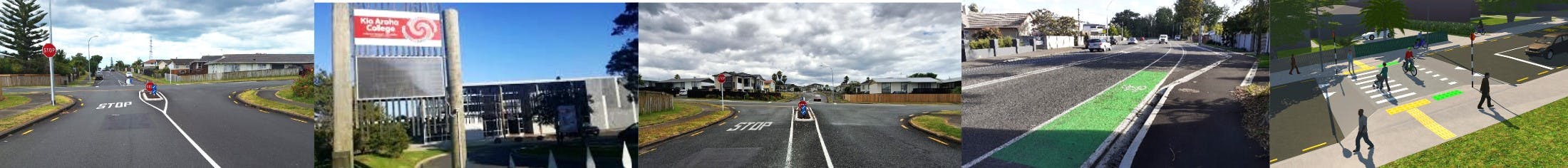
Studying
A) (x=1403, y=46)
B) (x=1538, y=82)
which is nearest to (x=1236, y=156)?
(x=1403, y=46)

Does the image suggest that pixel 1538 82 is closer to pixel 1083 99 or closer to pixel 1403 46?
pixel 1403 46

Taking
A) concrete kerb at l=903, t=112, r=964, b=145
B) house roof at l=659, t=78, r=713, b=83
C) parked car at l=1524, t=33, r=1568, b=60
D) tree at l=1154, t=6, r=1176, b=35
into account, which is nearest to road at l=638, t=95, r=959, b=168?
concrete kerb at l=903, t=112, r=964, b=145

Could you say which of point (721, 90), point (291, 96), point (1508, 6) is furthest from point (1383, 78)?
point (291, 96)

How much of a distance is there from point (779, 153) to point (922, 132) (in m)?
0.83

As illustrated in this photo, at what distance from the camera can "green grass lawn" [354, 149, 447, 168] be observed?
4.43 metres

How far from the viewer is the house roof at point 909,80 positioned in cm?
450

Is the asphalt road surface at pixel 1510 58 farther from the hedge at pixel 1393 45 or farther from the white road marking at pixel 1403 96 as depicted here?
the white road marking at pixel 1403 96

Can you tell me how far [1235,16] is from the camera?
4.80m

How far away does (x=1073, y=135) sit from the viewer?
4645mm

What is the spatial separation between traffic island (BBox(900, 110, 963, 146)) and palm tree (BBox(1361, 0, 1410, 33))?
2381mm

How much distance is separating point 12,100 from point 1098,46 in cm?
615

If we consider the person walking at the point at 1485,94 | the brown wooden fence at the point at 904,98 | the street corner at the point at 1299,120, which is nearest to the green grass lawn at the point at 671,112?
the brown wooden fence at the point at 904,98

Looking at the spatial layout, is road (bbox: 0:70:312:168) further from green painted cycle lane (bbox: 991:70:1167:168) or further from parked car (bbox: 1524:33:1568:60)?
parked car (bbox: 1524:33:1568:60)

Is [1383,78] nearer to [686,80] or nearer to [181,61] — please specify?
[686,80]
